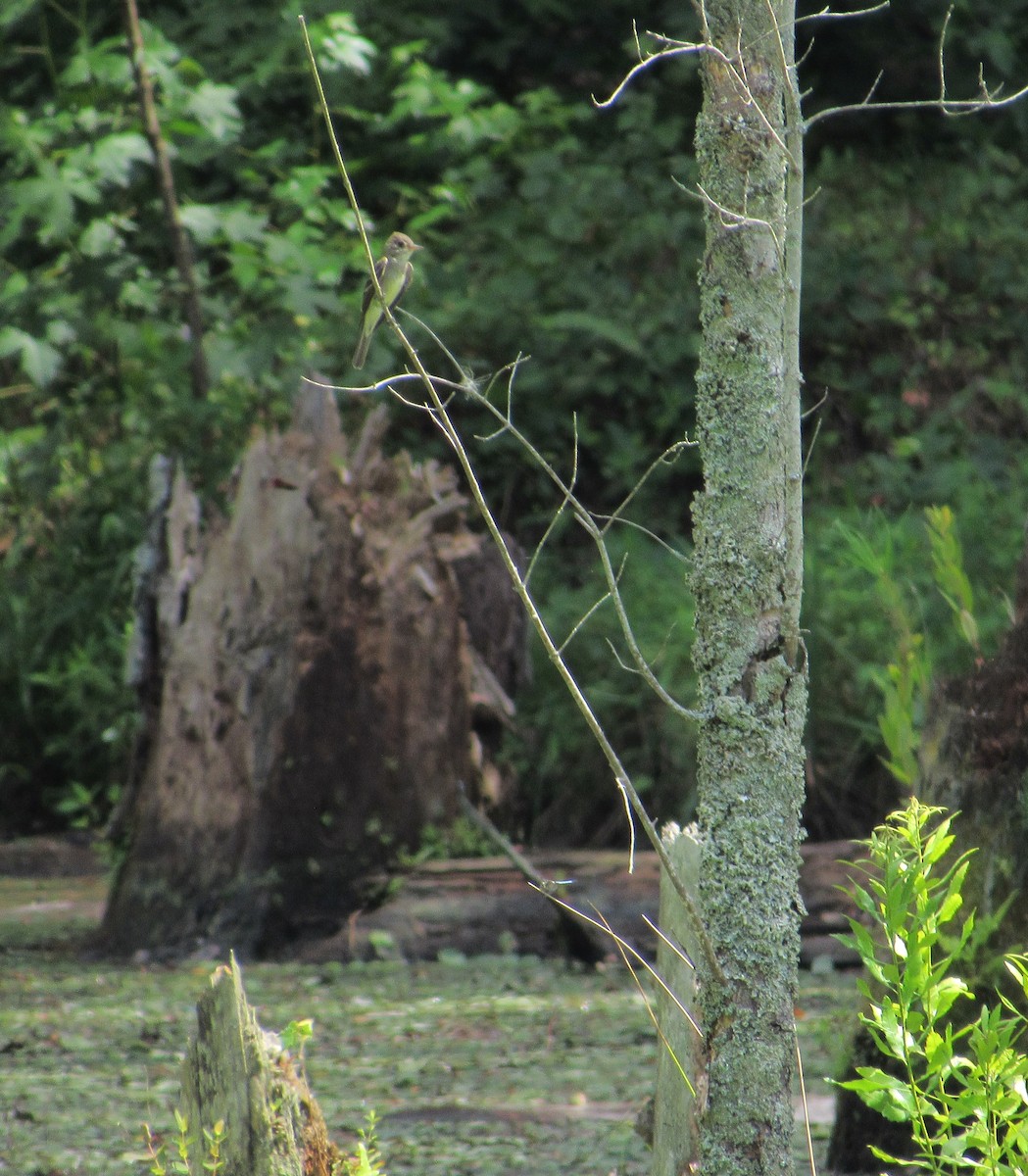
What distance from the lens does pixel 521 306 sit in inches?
356

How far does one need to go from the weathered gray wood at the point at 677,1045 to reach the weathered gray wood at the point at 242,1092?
57 centimetres

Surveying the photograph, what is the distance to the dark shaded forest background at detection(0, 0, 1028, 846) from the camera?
21.9 ft

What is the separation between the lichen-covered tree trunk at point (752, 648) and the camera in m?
2.09

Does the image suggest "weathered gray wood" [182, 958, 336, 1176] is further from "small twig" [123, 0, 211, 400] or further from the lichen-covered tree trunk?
"small twig" [123, 0, 211, 400]

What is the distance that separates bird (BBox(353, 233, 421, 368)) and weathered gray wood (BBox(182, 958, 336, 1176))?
2821mm

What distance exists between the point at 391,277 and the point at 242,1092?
3304 mm

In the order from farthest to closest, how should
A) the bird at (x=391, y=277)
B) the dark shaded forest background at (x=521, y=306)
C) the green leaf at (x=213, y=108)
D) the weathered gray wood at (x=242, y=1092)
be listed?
1. the green leaf at (x=213, y=108)
2. the dark shaded forest background at (x=521, y=306)
3. the bird at (x=391, y=277)
4. the weathered gray wood at (x=242, y=1092)

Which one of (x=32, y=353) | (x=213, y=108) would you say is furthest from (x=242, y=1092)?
(x=213, y=108)

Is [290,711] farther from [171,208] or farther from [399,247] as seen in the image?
[171,208]

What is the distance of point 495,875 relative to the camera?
16.7 feet

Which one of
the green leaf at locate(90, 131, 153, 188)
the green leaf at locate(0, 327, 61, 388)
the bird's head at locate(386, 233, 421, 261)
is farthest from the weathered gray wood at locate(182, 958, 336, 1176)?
the green leaf at locate(90, 131, 153, 188)

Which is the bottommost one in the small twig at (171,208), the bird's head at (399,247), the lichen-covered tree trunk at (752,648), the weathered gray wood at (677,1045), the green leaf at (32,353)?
the weathered gray wood at (677,1045)

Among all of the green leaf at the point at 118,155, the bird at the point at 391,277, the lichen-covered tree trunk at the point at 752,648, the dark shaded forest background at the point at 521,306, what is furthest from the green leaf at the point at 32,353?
the lichen-covered tree trunk at the point at 752,648

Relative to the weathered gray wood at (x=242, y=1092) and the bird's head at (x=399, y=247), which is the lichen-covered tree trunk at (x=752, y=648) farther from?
the bird's head at (x=399, y=247)
